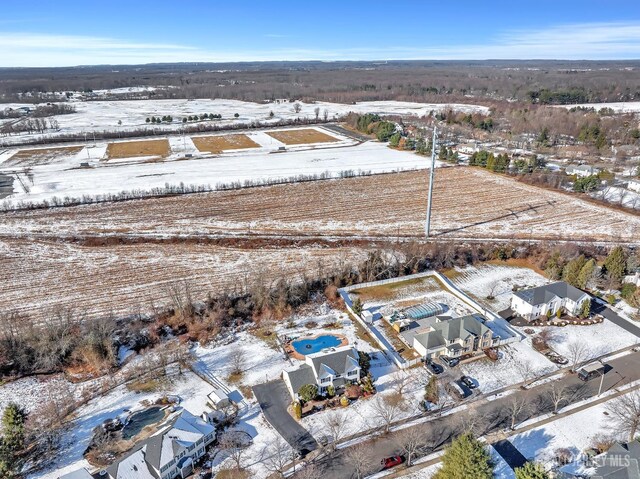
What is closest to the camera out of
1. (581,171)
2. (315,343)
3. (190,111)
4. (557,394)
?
(557,394)

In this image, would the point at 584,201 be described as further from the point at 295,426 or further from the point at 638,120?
the point at 638,120

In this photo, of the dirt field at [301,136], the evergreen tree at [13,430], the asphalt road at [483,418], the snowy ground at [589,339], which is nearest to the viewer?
the evergreen tree at [13,430]

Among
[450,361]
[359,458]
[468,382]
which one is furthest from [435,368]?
[359,458]

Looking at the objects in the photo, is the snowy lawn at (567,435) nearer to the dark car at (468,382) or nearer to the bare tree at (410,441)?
the dark car at (468,382)

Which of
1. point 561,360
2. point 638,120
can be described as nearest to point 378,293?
point 561,360

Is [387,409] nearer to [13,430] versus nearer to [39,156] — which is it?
[13,430]

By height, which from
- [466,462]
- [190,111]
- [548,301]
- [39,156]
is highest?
[190,111]

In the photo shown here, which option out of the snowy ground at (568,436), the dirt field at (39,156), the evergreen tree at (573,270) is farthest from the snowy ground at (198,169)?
the snowy ground at (568,436)
